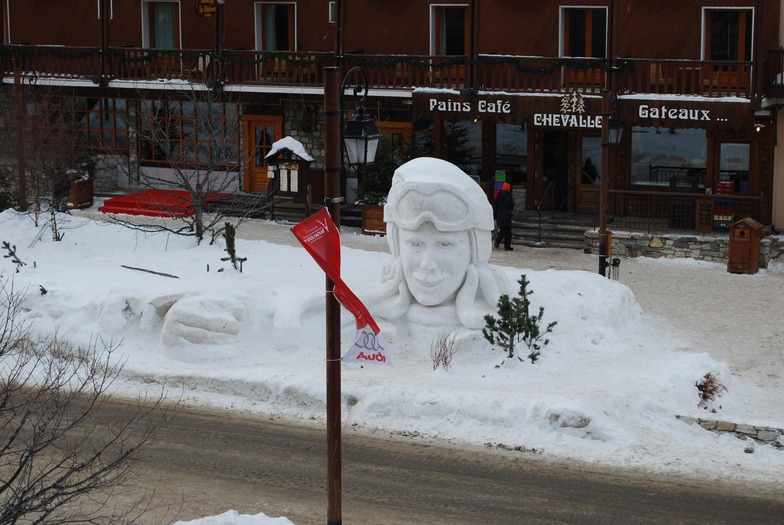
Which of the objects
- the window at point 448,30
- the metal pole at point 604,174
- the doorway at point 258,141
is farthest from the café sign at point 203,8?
the metal pole at point 604,174

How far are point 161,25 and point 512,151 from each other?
400 inches

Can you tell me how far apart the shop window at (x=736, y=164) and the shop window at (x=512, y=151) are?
4.63 m

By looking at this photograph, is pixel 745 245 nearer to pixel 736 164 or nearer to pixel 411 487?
pixel 736 164

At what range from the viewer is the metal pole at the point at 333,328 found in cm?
1271

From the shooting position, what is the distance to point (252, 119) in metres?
34.3

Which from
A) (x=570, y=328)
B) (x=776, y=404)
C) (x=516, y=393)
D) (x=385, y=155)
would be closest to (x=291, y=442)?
(x=516, y=393)

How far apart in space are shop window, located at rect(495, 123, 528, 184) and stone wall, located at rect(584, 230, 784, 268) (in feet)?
13.4

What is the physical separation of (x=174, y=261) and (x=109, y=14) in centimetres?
1397

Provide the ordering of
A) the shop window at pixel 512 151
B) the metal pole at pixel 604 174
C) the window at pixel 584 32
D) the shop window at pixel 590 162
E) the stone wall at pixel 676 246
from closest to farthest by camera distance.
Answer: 1. the metal pole at pixel 604 174
2. the stone wall at pixel 676 246
3. the window at pixel 584 32
4. the shop window at pixel 590 162
5. the shop window at pixel 512 151

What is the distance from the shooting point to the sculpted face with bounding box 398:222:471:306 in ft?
61.3

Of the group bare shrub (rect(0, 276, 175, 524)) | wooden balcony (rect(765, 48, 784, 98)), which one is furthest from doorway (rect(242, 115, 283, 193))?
bare shrub (rect(0, 276, 175, 524))

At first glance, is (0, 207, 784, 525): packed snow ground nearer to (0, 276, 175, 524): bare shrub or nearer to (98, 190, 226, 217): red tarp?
(0, 276, 175, 524): bare shrub

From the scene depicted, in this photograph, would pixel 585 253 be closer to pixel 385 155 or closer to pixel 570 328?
pixel 385 155

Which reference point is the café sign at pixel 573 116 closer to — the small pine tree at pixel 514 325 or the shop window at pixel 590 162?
the shop window at pixel 590 162
